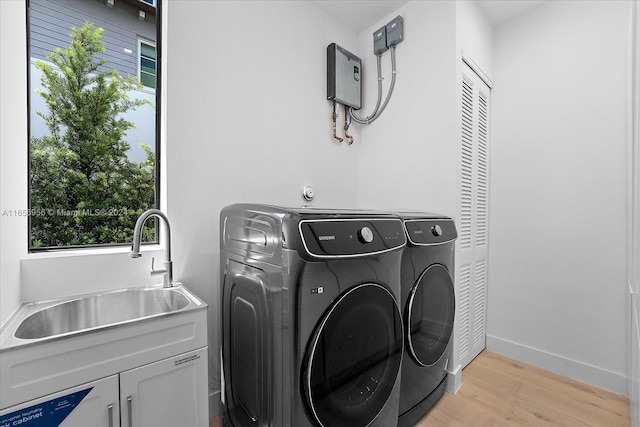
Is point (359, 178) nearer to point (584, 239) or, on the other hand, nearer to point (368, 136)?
point (368, 136)

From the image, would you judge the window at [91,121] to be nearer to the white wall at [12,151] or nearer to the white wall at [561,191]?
the white wall at [12,151]

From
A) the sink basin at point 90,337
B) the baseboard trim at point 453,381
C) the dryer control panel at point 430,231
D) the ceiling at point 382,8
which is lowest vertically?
the baseboard trim at point 453,381

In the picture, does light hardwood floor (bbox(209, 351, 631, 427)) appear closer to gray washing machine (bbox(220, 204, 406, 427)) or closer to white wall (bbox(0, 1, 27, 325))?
gray washing machine (bbox(220, 204, 406, 427))

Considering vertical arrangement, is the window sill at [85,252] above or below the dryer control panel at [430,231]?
below

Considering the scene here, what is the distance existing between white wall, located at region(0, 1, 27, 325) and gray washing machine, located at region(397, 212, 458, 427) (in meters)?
1.69

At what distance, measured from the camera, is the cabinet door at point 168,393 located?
1.01 metres

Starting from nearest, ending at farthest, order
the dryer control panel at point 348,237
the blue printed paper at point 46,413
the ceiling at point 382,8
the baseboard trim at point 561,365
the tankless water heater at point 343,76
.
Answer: the blue printed paper at point 46,413 < the dryer control panel at point 348,237 < the baseboard trim at point 561,365 < the ceiling at point 382,8 < the tankless water heater at point 343,76

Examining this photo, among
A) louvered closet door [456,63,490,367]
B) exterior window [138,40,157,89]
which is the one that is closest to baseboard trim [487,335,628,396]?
louvered closet door [456,63,490,367]

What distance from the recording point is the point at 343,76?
7.47 ft

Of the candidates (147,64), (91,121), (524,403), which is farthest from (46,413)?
(524,403)

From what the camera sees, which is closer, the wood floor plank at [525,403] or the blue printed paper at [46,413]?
the blue printed paper at [46,413]

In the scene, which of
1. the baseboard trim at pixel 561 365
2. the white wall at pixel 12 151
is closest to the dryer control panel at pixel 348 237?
the white wall at pixel 12 151

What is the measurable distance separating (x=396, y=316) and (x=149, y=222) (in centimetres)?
146

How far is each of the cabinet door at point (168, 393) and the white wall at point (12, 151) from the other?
52 cm
